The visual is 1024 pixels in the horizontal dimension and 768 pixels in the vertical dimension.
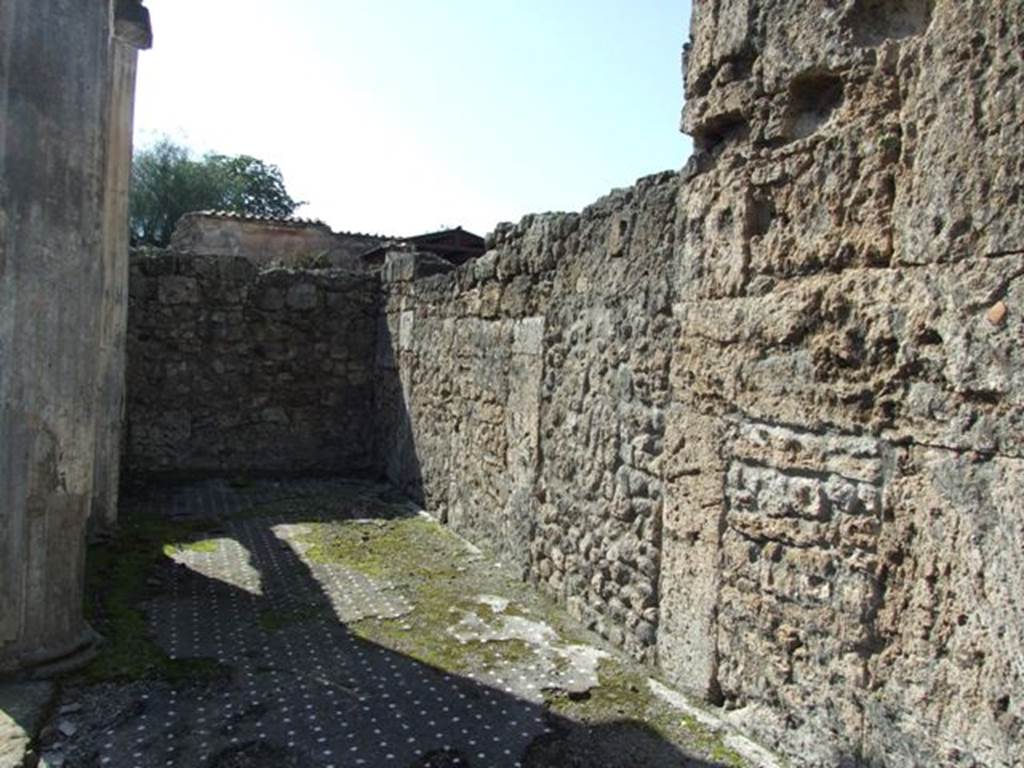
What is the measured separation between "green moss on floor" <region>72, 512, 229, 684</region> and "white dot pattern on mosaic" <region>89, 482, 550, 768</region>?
0.10 metres

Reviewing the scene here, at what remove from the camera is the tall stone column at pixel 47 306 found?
3570 millimetres

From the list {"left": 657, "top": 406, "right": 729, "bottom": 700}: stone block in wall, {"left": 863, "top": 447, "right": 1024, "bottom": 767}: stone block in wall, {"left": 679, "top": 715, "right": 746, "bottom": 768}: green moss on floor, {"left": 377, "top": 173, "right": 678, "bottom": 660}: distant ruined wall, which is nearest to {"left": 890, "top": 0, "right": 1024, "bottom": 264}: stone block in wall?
{"left": 863, "top": 447, "right": 1024, "bottom": 767}: stone block in wall

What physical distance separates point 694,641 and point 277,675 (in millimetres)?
1801

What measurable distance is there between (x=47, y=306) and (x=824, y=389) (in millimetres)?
3081

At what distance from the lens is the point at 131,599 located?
483 centimetres

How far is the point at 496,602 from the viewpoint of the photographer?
498 cm

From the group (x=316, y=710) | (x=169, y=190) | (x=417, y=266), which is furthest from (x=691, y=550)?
(x=169, y=190)

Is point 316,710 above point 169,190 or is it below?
below

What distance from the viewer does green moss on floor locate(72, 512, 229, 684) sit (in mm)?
3838

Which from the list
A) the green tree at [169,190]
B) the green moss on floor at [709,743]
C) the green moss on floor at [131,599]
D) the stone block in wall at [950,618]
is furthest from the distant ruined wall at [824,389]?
the green tree at [169,190]

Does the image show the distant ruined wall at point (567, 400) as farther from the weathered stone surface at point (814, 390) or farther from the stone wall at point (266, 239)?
the stone wall at point (266, 239)

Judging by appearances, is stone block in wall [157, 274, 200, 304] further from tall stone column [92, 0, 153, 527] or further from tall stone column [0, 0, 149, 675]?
tall stone column [0, 0, 149, 675]

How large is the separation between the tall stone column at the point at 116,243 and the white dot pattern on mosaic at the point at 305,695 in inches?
55.7

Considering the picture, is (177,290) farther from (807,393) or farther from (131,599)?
(807,393)
